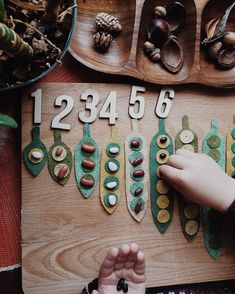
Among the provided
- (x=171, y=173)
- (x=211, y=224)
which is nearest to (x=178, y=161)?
(x=171, y=173)

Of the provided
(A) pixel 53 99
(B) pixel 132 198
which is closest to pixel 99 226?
(B) pixel 132 198

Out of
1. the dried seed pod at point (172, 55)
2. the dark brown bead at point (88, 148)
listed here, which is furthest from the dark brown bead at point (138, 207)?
the dried seed pod at point (172, 55)

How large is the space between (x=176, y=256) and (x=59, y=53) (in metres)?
0.35

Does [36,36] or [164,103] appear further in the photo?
[164,103]

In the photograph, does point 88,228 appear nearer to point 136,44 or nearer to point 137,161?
point 137,161

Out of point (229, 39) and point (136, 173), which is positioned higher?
point (229, 39)

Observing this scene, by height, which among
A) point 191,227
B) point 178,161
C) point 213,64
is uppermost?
point 213,64

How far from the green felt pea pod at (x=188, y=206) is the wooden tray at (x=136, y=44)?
0.08 m

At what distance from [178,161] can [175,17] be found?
0.23m

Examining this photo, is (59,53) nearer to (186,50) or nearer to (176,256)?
(186,50)

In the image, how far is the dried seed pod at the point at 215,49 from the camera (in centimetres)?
67

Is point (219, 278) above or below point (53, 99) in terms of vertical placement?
→ below

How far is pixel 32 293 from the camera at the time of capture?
610mm

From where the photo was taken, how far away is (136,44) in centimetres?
64
